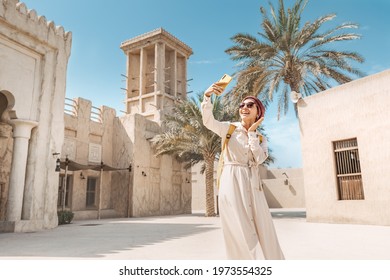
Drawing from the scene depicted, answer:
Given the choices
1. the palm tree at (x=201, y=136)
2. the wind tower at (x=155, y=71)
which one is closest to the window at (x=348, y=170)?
the palm tree at (x=201, y=136)

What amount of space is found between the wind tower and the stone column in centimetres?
1640

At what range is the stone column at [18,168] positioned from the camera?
8977mm

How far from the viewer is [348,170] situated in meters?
10.5

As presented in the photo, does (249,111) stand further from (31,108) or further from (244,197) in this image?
(31,108)

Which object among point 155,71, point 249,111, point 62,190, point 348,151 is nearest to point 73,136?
point 62,190

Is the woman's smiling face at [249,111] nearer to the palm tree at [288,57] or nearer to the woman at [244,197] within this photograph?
the woman at [244,197]

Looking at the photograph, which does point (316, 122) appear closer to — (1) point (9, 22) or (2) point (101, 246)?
(2) point (101, 246)

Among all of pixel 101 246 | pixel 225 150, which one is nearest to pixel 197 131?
pixel 101 246

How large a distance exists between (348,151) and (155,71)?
19060 mm

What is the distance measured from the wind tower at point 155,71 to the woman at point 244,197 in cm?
2290

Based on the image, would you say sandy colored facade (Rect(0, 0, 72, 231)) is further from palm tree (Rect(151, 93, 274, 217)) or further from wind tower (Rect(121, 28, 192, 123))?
wind tower (Rect(121, 28, 192, 123))

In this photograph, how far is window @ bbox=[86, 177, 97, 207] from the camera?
1673cm

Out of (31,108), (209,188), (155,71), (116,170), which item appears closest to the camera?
(31,108)

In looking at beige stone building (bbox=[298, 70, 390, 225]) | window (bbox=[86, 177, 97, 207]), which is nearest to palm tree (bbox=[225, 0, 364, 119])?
beige stone building (bbox=[298, 70, 390, 225])
